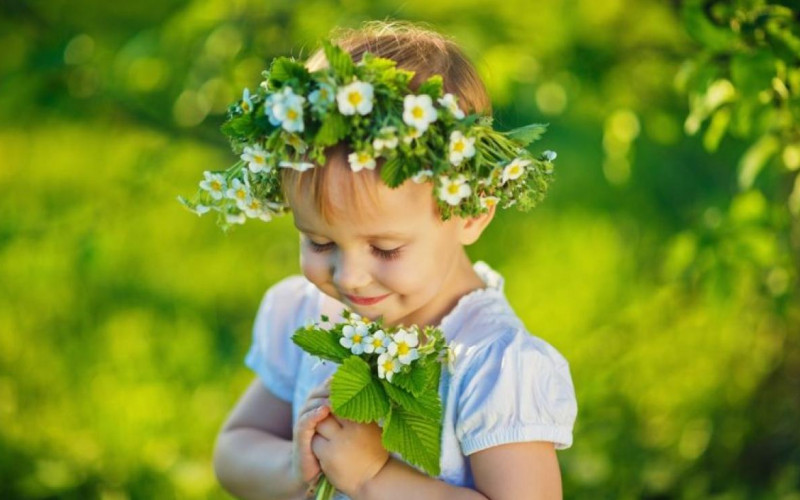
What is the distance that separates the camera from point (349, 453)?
2.05 m

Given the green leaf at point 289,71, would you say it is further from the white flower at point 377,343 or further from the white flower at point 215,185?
the white flower at point 377,343

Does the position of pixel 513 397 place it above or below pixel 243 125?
below

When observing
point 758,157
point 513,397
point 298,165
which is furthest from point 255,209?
point 758,157

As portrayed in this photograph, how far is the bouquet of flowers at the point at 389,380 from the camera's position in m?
1.92

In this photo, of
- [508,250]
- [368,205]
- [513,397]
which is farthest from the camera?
[508,250]

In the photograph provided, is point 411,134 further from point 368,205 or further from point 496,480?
point 496,480

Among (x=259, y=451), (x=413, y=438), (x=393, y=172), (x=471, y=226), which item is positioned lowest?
(x=259, y=451)

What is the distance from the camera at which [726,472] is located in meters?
4.08

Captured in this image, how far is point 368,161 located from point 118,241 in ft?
9.76

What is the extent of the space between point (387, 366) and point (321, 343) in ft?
0.42

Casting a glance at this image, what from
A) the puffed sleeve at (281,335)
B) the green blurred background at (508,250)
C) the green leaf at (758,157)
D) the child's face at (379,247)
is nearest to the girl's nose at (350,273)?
the child's face at (379,247)

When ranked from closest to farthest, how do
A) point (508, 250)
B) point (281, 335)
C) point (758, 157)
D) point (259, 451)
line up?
point (259, 451) → point (281, 335) → point (758, 157) → point (508, 250)

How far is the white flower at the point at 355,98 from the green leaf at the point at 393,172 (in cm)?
10

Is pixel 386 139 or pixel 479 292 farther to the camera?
pixel 479 292
